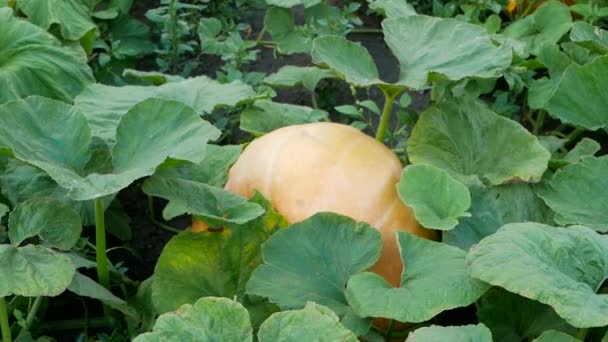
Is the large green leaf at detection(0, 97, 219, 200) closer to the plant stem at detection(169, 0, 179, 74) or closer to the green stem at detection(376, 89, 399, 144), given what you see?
the green stem at detection(376, 89, 399, 144)

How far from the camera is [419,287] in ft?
5.51

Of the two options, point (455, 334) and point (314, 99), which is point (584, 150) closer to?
point (314, 99)

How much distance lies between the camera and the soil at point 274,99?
7.72 feet

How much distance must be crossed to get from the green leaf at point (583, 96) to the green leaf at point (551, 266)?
1.85 feet

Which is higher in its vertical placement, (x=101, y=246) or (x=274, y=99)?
(x=101, y=246)

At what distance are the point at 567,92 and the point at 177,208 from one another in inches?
35.4

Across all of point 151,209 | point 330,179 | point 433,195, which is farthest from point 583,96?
point 151,209

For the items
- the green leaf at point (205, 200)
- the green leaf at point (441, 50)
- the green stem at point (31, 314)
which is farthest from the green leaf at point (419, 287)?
the green stem at point (31, 314)

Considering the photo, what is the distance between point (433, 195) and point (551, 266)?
377 mm

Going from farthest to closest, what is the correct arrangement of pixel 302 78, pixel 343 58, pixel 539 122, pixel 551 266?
pixel 539 122
pixel 302 78
pixel 343 58
pixel 551 266

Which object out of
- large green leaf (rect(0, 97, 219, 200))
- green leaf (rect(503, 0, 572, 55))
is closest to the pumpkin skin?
large green leaf (rect(0, 97, 219, 200))

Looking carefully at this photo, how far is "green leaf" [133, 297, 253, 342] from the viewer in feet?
4.72

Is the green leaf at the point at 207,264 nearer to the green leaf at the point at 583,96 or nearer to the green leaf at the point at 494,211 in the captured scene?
the green leaf at the point at 494,211

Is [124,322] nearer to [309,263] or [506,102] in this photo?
[309,263]
